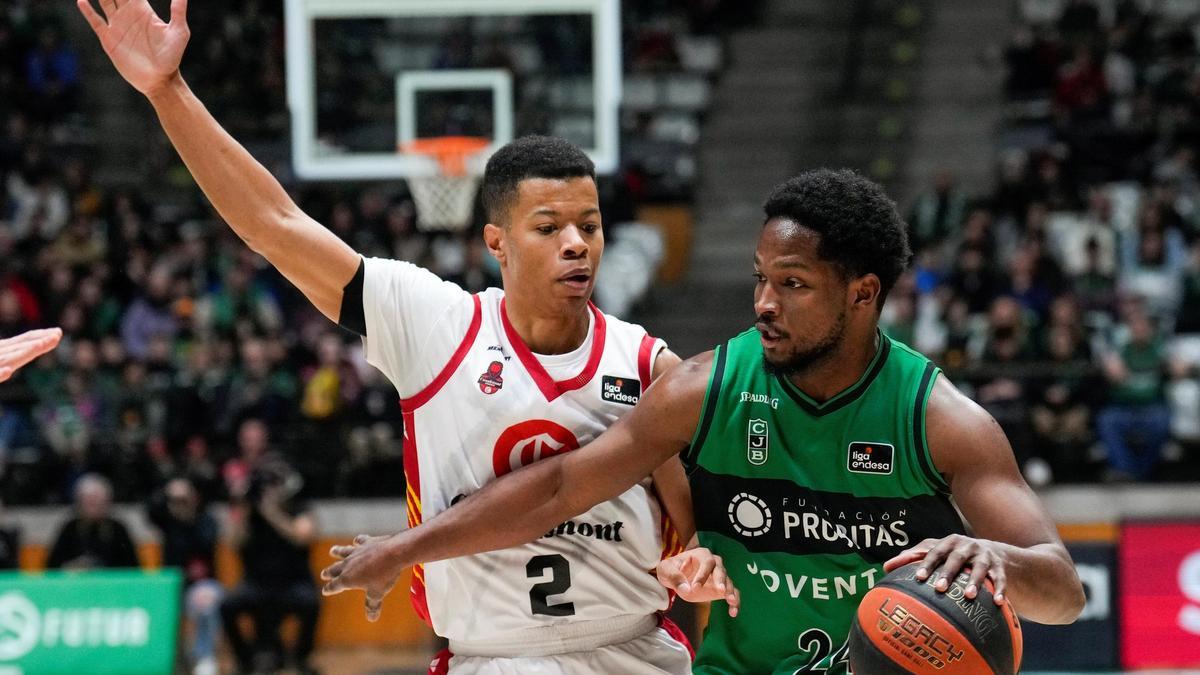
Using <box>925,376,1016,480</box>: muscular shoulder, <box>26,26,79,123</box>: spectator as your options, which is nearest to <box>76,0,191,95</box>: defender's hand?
<box>925,376,1016,480</box>: muscular shoulder

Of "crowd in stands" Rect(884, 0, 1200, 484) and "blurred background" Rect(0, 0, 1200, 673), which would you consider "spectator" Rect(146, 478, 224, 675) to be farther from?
"crowd in stands" Rect(884, 0, 1200, 484)

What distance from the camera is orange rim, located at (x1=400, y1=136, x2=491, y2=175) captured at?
28.3ft

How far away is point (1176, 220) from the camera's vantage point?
45.9 feet

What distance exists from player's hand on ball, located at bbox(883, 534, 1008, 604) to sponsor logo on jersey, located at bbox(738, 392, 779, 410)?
0.69 m

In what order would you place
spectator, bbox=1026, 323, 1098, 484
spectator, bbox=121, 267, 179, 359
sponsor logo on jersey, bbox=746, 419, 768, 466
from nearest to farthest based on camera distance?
sponsor logo on jersey, bbox=746, 419, 768, 466, spectator, bbox=1026, 323, 1098, 484, spectator, bbox=121, 267, 179, 359

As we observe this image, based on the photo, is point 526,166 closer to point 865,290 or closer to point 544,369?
point 544,369

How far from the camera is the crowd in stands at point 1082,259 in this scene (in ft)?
39.0

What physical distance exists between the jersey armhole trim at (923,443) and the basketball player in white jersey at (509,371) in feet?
2.25

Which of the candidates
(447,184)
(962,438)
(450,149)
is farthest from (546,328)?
(450,149)

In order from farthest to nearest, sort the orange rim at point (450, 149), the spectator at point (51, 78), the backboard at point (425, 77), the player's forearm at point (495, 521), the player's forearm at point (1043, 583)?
the spectator at point (51, 78) → the backboard at point (425, 77) → the orange rim at point (450, 149) → the player's forearm at point (495, 521) → the player's forearm at point (1043, 583)

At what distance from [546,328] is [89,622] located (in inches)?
297

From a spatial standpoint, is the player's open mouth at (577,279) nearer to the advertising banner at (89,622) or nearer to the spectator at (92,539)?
the advertising banner at (89,622)

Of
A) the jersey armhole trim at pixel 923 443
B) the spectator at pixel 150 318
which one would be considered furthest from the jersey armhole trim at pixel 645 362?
the spectator at pixel 150 318

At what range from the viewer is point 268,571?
11.1m
